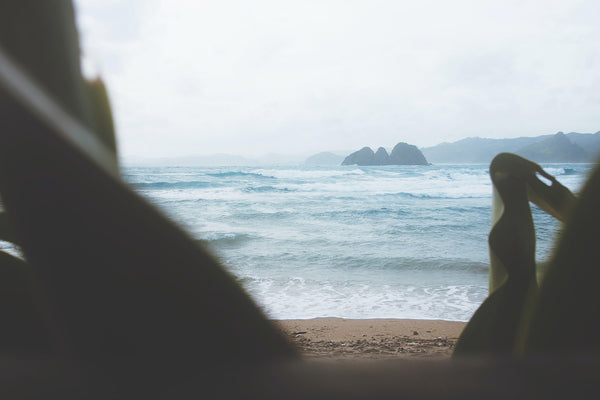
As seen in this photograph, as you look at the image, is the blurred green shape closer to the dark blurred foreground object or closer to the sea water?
the sea water

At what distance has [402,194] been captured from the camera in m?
16.8

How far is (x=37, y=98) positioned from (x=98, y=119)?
4cm

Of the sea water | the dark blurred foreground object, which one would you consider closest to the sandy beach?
the sea water

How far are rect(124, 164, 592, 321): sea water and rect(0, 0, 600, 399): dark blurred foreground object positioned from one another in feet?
0.08

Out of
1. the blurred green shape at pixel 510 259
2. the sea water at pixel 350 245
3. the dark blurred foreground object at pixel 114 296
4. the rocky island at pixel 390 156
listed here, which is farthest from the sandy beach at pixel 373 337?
the rocky island at pixel 390 156

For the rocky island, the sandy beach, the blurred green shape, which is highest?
the rocky island

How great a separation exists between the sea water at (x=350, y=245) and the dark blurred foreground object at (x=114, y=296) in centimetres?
2

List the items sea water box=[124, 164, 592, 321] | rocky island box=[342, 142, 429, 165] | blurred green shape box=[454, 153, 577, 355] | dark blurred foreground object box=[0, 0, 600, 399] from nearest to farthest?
dark blurred foreground object box=[0, 0, 600, 399] < blurred green shape box=[454, 153, 577, 355] < sea water box=[124, 164, 592, 321] < rocky island box=[342, 142, 429, 165]

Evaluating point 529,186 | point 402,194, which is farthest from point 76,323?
point 402,194

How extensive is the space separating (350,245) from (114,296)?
752 cm

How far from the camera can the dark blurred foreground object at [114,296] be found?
211mm

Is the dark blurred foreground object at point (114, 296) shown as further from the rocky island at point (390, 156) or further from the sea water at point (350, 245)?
the rocky island at point (390, 156)

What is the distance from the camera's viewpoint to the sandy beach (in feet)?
10.3

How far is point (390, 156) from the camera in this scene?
46.2 metres
